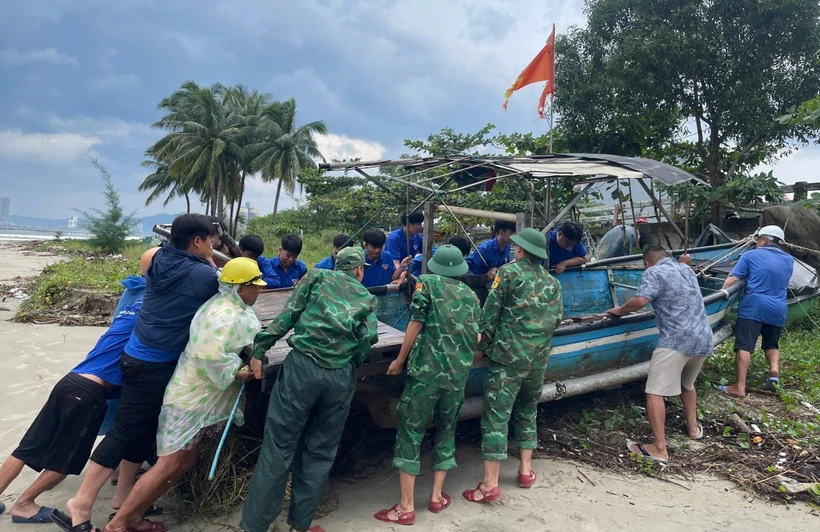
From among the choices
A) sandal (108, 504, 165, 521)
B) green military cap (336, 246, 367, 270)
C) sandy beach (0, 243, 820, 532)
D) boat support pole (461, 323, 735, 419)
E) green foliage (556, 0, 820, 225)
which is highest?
green foliage (556, 0, 820, 225)

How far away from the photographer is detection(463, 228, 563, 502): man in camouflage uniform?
11.5 ft

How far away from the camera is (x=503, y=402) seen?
3.54m

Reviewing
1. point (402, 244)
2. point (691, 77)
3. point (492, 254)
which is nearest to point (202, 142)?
point (691, 77)

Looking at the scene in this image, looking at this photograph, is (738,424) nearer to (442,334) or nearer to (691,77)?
(442,334)

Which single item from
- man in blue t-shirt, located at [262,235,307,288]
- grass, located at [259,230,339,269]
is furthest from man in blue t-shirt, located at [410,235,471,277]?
grass, located at [259,230,339,269]

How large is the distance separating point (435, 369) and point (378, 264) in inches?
94.3

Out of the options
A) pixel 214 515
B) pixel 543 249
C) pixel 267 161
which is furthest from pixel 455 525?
pixel 267 161

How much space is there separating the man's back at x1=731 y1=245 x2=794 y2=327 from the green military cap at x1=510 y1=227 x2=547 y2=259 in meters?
2.92

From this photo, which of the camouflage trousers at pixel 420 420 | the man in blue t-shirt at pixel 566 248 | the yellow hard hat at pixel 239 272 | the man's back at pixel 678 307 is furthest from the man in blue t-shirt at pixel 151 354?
the man in blue t-shirt at pixel 566 248

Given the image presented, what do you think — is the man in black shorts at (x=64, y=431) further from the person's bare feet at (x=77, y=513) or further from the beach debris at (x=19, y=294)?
the beach debris at (x=19, y=294)

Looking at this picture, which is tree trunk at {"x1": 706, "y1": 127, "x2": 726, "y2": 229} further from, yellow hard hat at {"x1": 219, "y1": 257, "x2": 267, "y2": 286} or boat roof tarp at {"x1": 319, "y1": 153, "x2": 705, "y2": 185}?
yellow hard hat at {"x1": 219, "y1": 257, "x2": 267, "y2": 286}

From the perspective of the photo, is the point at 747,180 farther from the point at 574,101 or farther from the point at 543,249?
the point at 543,249

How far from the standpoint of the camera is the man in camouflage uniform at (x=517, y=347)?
351 cm

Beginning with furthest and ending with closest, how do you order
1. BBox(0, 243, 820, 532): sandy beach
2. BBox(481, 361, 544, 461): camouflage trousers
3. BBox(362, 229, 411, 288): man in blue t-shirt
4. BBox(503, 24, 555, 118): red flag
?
BBox(503, 24, 555, 118): red flag → BBox(362, 229, 411, 288): man in blue t-shirt → BBox(481, 361, 544, 461): camouflage trousers → BBox(0, 243, 820, 532): sandy beach
